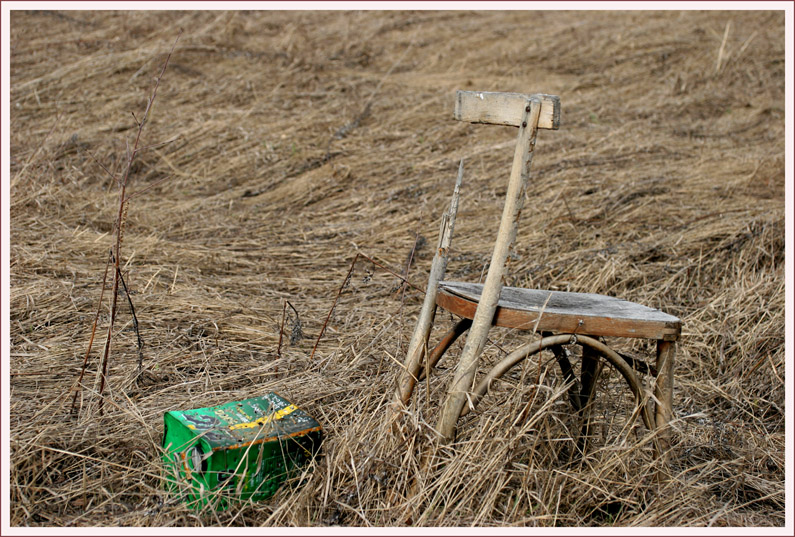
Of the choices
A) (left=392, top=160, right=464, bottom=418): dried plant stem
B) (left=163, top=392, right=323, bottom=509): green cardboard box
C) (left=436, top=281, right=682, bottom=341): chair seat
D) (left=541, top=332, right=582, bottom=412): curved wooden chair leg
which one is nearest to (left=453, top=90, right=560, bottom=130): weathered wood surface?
(left=392, top=160, right=464, bottom=418): dried plant stem

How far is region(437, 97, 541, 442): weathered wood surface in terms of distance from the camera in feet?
6.01

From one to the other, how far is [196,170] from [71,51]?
275cm

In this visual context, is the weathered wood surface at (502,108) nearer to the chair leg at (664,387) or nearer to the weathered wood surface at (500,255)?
the weathered wood surface at (500,255)

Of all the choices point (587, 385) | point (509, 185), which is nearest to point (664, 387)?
point (587, 385)

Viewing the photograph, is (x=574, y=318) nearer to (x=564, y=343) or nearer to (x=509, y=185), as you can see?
(x=564, y=343)

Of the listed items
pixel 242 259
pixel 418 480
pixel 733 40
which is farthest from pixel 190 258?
pixel 733 40

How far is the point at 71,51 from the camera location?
702 centimetres

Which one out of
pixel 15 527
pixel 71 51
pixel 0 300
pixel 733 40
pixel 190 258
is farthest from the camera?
pixel 733 40

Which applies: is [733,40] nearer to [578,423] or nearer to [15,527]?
[578,423]

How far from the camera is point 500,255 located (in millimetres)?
1866

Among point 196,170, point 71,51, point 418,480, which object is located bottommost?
point 418,480

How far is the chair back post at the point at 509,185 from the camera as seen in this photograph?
1829mm

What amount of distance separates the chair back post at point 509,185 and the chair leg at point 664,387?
0.52 m

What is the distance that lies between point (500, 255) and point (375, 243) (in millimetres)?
2496
